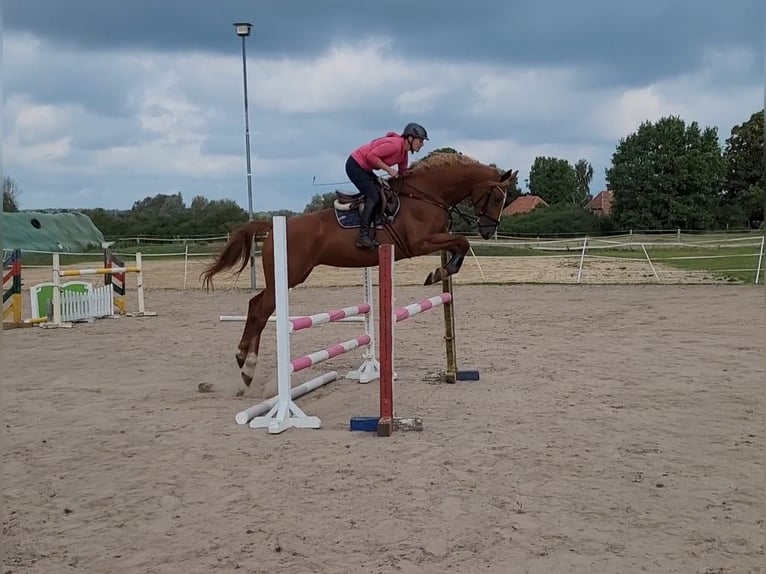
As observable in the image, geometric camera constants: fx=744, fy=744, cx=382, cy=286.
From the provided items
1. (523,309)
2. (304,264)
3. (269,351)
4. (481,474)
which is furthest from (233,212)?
(481,474)

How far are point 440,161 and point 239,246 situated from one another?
1873mm

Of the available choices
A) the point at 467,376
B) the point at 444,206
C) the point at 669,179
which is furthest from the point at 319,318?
the point at 669,179

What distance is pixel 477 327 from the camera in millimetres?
10438

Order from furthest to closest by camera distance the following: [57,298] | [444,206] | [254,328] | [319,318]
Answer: [57,298], [444,206], [254,328], [319,318]

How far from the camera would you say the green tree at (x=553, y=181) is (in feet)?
229

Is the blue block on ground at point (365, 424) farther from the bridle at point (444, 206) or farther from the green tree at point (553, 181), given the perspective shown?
the green tree at point (553, 181)

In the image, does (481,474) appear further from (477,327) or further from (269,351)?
(477,327)

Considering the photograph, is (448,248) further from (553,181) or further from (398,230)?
(553,181)

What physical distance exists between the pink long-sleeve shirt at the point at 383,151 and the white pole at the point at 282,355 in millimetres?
1252

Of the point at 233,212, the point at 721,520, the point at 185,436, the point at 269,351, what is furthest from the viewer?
the point at 233,212

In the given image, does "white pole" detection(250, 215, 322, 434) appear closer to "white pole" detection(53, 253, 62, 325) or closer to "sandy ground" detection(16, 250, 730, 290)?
"white pole" detection(53, 253, 62, 325)

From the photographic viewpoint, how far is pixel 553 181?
69750 millimetres

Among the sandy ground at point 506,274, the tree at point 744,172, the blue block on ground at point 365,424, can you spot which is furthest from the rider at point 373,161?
the tree at point 744,172

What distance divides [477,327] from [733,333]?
325cm
